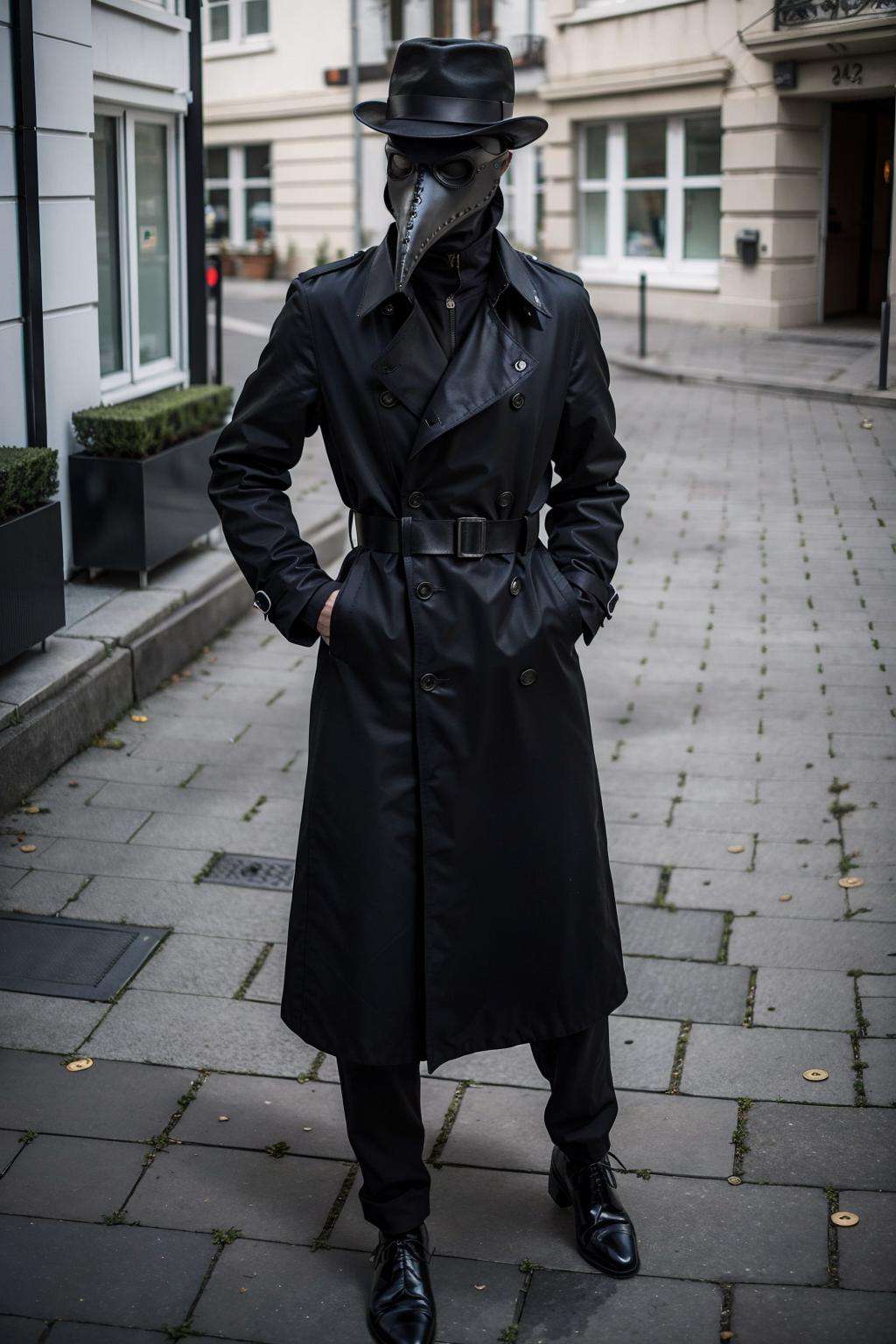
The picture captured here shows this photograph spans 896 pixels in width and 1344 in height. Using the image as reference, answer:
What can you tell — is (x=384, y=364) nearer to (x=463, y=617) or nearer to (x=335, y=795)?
Result: (x=463, y=617)

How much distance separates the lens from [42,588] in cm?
602

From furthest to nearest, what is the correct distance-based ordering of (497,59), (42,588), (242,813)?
1. (42,588)
2. (242,813)
3. (497,59)

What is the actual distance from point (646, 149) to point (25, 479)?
20002mm

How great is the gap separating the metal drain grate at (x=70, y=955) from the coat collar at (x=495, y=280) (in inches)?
88.4

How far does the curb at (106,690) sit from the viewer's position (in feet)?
18.3

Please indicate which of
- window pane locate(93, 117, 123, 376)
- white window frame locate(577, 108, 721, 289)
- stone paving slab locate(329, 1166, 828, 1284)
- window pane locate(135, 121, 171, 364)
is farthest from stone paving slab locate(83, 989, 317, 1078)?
white window frame locate(577, 108, 721, 289)

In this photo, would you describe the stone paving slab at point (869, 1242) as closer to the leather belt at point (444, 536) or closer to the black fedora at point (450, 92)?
the leather belt at point (444, 536)

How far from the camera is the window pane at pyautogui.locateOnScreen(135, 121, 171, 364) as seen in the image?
8797mm

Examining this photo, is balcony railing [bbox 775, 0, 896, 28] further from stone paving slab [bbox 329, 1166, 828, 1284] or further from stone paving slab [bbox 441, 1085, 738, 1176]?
stone paving slab [bbox 329, 1166, 828, 1284]

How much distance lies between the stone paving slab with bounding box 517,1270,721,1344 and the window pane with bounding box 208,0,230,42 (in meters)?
33.4

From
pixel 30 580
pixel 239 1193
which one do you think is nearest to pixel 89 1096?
pixel 239 1193

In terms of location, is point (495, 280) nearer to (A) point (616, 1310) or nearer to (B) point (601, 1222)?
(B) point (601, 1222)

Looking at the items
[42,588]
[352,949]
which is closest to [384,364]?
[352,949]

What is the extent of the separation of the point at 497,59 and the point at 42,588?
370cm
